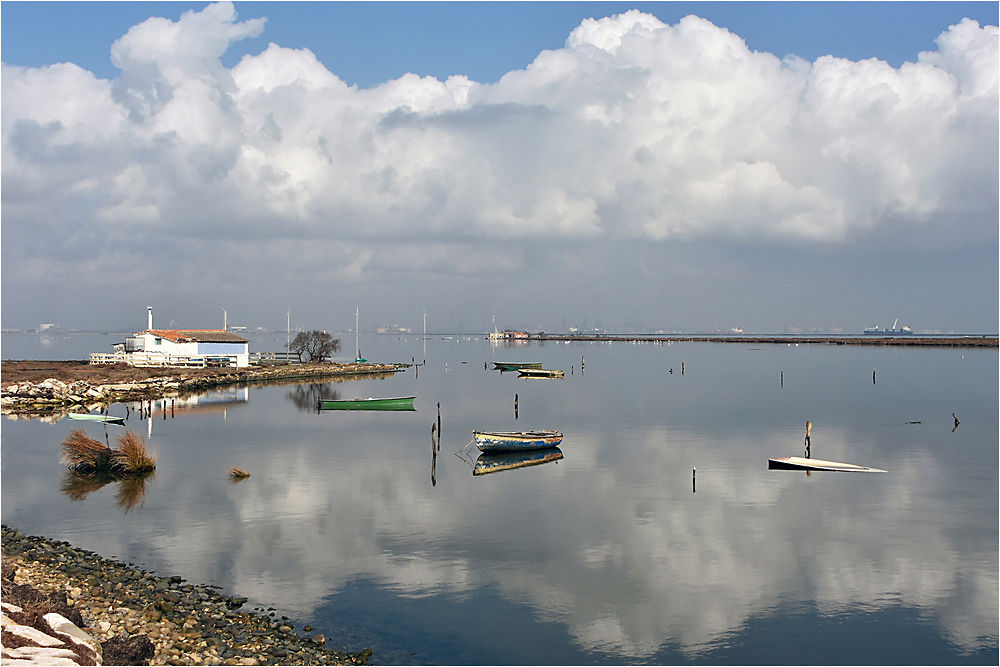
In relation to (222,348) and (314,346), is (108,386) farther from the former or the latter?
(314,346)

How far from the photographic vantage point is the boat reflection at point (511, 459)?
5197cm

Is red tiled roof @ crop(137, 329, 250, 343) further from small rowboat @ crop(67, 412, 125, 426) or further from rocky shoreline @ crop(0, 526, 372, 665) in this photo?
rocky shoreline @ crop(0, 526, 372, 665)

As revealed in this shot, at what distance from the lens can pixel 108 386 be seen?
86.9 metres

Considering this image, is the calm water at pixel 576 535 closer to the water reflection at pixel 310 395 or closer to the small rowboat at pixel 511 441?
the small rowboat at pixel 511 441

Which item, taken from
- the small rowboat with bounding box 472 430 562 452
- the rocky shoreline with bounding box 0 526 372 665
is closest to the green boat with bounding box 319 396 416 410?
the small rowboat with bounding box 472 430 562 452

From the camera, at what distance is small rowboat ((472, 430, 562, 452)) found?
5538 cm

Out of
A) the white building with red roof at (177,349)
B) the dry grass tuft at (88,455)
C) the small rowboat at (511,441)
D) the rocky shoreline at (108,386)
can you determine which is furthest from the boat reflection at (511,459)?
the white building with red roof at (177,349)

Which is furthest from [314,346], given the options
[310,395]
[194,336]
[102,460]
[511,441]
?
[102,460]

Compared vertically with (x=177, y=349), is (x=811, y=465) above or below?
below

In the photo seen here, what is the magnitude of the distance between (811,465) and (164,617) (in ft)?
133

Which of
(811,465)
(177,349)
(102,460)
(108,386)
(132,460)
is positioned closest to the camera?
(102,460)

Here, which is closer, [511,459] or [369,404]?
[511,459]

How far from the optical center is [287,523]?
36.3 meters

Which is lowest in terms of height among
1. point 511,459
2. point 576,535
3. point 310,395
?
point 576,535
